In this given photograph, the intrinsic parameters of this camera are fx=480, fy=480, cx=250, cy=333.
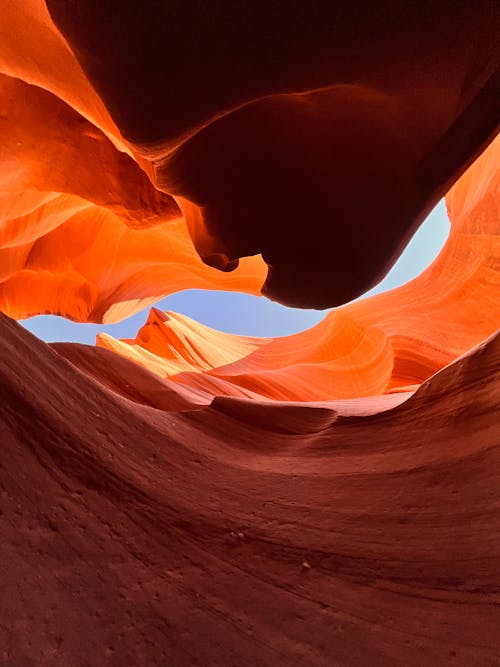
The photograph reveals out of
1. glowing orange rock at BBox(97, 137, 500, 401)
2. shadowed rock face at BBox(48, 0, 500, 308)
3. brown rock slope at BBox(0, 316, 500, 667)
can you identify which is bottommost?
brown rock slope at BBox(0, 316, 500, 667)

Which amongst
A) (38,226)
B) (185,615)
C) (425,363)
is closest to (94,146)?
(38,226)

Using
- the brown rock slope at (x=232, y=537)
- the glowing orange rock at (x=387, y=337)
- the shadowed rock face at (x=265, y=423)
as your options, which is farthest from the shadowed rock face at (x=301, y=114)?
the glowing orange rock at (x=387, y=337)

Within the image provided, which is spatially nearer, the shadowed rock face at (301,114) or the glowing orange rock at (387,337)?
the shadowed rock face at (301,114)

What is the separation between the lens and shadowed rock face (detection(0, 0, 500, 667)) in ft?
2.37

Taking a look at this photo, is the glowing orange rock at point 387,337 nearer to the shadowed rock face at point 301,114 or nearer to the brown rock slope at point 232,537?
the shadowed rock face at point 301,114

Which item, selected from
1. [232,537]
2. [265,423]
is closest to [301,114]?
[265,423]

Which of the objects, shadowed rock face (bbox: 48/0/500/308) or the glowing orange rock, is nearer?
shadowed rock face (bbox: 48/0/500/308)

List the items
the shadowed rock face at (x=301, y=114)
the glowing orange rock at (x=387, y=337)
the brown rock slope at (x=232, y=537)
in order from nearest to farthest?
the brown rock slope at (x=232, y=537) → the shadowed rock face at (x=301, y=114) → the glowing orange rock at (x=387, y=337)

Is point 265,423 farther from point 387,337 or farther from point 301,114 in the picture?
point 387,337

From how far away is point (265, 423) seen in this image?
1684 millimetres

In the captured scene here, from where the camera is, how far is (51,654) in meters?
0.59

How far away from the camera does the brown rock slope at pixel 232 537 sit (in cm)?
68

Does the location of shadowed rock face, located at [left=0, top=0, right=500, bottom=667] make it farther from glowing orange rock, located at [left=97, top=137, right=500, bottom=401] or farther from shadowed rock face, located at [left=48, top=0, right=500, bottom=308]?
glowing orange rock, located at [left=97, top=137, right=500, bottom=401]

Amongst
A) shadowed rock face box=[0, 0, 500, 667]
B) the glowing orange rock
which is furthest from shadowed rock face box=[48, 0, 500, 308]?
the glowing orange rock
